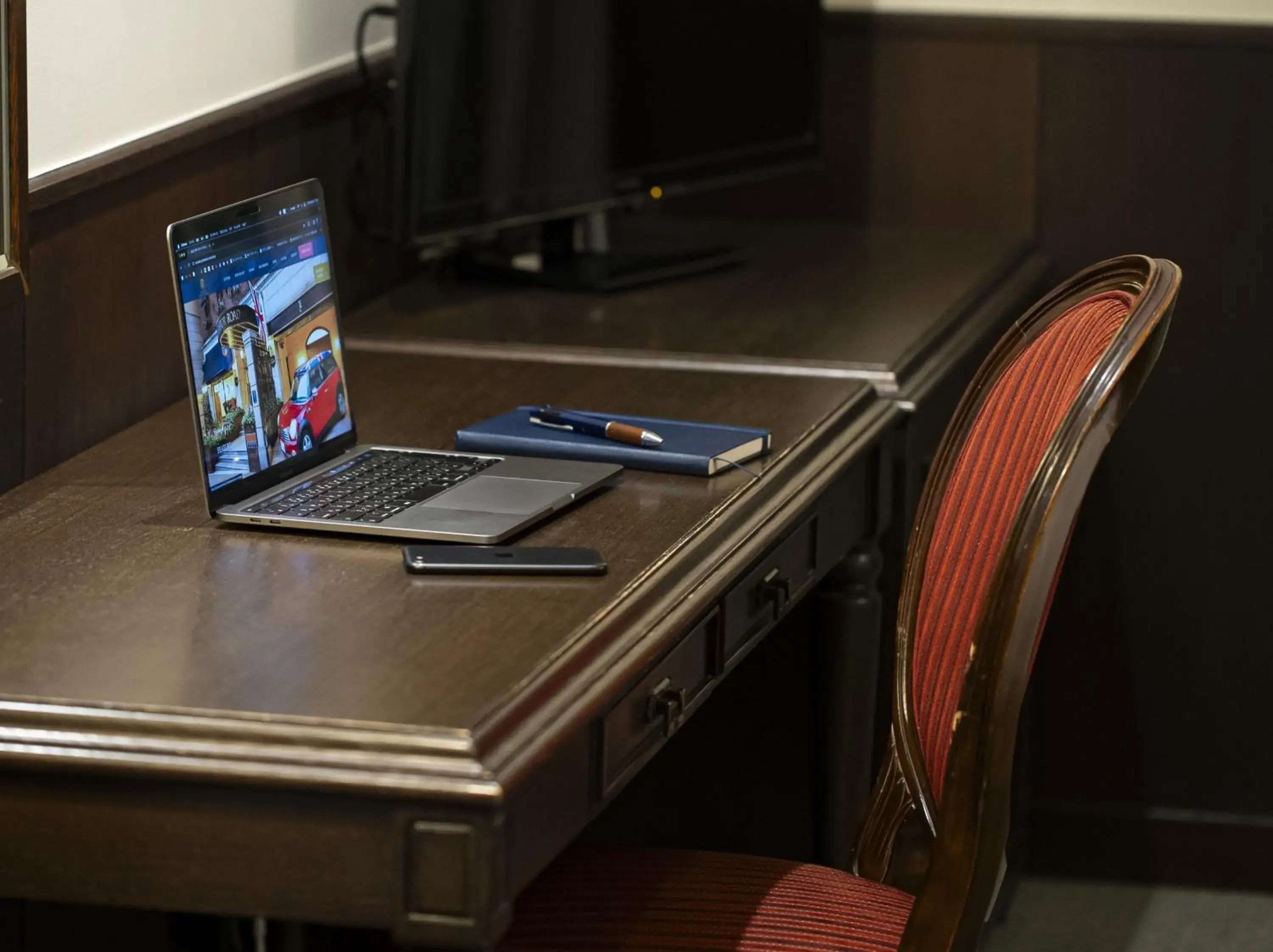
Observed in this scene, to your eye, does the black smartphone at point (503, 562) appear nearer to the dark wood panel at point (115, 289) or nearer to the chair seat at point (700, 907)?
the chair seat at point (700, 907)

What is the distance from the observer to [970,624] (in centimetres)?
156

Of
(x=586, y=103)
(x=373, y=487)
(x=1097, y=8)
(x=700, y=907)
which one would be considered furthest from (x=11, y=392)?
(x=1097, y=8)

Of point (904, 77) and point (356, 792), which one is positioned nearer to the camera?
point (356, 792)

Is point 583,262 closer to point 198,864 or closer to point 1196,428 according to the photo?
point 1196,428

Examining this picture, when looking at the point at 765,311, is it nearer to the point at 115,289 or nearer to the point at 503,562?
the point at 115,289

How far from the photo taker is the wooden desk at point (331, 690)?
1237mm

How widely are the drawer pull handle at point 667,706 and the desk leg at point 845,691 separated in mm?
681

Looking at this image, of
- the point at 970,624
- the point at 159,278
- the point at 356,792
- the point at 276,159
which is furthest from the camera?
the point at 276,159

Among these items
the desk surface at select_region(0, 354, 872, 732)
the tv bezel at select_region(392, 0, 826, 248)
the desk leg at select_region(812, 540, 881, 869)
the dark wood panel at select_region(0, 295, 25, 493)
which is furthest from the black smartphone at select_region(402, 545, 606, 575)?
the tv bezel at select_region(392, 0, 826, 248)

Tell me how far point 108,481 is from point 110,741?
0.60 metres

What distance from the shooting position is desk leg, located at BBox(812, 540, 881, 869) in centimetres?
225

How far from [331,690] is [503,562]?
0.89 ft

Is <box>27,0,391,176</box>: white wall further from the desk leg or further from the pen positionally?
the desk leg

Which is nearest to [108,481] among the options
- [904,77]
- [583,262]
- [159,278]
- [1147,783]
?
[159,278]
